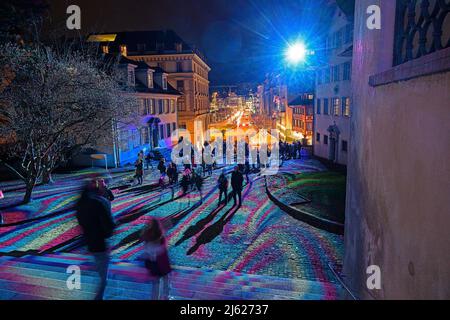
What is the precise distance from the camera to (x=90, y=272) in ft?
19.2

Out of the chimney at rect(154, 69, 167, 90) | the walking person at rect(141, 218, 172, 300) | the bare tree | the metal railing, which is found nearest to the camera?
the metal railing

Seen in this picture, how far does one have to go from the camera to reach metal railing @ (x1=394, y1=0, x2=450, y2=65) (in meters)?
3.38

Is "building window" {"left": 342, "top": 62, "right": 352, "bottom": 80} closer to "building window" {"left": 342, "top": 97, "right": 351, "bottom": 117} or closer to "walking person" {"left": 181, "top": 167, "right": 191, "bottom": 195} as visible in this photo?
"building window" {"left": 342, "top": 97, "right": 351, "bottom": 117}

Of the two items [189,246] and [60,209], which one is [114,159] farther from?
[189,246]

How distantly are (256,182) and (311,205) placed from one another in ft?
21.2

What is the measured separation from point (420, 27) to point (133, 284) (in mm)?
5459

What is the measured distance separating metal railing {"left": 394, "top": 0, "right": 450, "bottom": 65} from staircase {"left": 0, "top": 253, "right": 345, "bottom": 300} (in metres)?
4.08

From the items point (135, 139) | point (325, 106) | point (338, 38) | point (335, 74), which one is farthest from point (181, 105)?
point (338, 38)

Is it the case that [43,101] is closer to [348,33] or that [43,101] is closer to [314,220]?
Answer: [314,220]

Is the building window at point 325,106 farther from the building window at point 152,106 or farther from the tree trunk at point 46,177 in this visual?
the tree trunk at point 46,177

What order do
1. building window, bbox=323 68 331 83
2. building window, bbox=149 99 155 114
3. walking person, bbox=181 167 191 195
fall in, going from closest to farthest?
walking person, bbox=181 167 191 195 < building window, bbox=323 68 331 83 < building window, bbox=149 99 155 114

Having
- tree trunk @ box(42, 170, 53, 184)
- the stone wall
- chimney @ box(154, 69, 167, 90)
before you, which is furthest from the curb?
chimney @ box(154, 69, 167, 90)

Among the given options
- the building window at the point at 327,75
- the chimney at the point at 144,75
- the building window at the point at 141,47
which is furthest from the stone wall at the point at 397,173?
the building window at the point at 141,47

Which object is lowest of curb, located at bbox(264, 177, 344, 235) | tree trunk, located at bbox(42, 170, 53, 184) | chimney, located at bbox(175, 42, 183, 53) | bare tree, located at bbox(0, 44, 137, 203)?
curb, located at bbox(264, 177, 344, 235)
